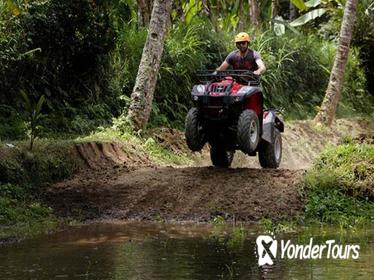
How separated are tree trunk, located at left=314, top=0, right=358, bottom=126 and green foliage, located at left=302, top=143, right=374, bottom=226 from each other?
7966 mm

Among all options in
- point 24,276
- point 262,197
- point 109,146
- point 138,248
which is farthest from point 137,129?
point 24,276

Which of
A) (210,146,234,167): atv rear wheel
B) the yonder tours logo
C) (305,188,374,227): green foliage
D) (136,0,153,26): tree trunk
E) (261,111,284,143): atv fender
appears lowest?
(305,188,374,227): green foliage

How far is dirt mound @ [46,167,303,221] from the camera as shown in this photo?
408 inches

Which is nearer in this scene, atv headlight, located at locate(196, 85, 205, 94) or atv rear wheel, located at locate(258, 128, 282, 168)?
atv headlight, located at locate(196, 85, 205, 94)

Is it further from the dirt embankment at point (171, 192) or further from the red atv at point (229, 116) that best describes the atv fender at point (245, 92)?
the dirt embankment at point (171, 192)

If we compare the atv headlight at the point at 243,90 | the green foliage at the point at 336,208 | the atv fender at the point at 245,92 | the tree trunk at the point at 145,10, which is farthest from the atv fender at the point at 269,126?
the tree trunk at the point at 145,10

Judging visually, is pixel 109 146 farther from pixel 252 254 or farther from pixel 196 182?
pixel 252 254

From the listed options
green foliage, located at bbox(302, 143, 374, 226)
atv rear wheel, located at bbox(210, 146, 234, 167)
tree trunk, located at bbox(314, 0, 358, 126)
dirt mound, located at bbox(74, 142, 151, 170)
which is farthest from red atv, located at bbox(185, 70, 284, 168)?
tree trunk, located at bbox(314, 0, 358, 126)

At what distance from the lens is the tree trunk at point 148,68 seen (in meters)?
14.5

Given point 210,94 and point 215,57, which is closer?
point 210,94

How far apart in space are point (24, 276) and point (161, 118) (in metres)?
10.0

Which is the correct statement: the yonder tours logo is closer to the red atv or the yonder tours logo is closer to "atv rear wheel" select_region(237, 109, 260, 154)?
"atv rear wheel" select_region(237, 109, 260, 154)

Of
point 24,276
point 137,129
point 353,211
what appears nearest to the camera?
point 24,276

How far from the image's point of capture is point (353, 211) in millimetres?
10172
